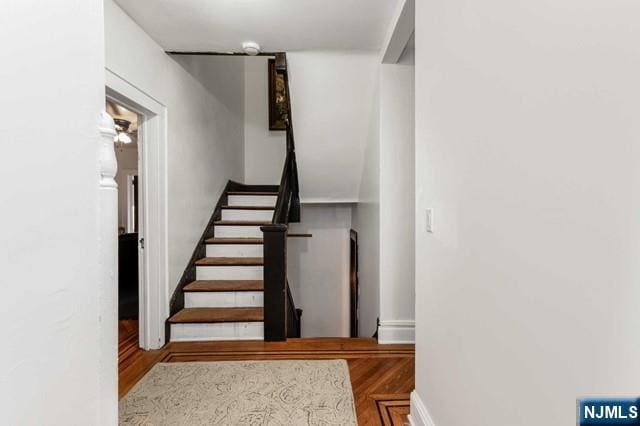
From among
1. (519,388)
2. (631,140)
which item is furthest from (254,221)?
(631,140)

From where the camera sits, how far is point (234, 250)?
3666 mm

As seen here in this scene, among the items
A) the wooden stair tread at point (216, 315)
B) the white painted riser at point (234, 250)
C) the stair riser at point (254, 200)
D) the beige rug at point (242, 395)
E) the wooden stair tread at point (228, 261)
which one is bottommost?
the beige rug at point (242, 395)

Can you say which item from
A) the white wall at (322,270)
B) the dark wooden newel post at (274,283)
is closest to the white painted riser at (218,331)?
the dark wooden newel post at (274,283)

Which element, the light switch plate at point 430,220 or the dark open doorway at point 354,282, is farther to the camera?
the dark open doorway at point 354,282

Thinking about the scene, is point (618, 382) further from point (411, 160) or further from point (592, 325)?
point (411, 160)

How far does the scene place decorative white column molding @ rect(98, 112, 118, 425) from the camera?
2.92 ft

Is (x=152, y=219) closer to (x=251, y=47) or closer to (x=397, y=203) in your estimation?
(x=251, y=47)

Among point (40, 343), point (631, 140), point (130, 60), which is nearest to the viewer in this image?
point (631, 140)

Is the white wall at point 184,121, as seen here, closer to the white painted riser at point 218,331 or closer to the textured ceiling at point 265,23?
the textured ceiling at point 265,23

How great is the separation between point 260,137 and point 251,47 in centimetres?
274

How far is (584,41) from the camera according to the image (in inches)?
25.2

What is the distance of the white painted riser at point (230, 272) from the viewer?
3.36 metres

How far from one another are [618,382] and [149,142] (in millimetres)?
2948

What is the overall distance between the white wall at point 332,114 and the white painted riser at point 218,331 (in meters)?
1.95
